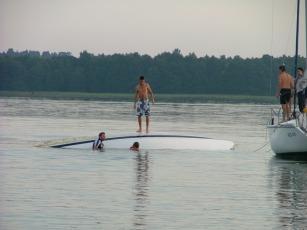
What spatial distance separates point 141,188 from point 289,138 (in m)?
10.8

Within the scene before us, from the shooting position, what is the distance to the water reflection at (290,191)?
57.5 ft

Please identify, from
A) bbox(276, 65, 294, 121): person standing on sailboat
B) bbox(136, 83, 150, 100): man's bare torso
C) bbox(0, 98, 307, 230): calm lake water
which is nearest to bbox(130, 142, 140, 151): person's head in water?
bbox(0, 98, 307, 230): calm lake water

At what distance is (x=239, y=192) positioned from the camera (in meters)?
21.4

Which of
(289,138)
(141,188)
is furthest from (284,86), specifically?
(141,188)

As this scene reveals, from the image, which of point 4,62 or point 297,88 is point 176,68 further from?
point 297,88

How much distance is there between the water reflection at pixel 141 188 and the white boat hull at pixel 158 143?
1289 millimetres

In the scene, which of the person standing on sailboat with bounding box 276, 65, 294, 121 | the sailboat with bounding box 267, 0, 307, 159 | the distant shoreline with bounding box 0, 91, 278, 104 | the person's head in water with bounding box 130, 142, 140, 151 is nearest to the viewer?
the sailboat with bounding box 267, 0, 307, 159

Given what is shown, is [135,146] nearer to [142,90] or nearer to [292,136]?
[142,90]

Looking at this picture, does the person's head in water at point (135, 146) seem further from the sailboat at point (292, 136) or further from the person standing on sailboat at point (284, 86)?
the person standing on sailboat at point (284, 86)

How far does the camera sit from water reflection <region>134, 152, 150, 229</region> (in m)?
17.1

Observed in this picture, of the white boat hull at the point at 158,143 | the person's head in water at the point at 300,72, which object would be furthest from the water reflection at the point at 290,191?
the white boat hull at the point at 158,143

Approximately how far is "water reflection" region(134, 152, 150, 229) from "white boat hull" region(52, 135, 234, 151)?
4.23 ft

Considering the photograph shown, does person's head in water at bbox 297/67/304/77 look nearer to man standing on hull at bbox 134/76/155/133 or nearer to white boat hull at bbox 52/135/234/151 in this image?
white boat hull at bbox 52/135/234/151

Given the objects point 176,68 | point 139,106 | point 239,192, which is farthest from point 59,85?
point 239,192
